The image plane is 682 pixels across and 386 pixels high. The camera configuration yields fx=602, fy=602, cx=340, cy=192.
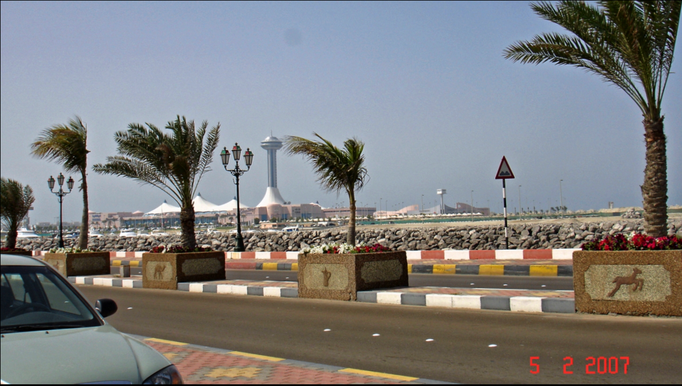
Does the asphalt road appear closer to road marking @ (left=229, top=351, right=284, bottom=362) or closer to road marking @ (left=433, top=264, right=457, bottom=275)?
road marking @ (left=229, top=351, right=284, bottom=362)

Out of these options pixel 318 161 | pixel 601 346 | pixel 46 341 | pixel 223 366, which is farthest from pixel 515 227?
pixel 46 341

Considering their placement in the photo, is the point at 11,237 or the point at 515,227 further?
the point at 11,237

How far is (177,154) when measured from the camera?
771 inches

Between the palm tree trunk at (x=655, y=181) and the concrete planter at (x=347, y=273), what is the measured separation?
4.68m

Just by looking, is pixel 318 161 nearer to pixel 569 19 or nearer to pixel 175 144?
pixel 175 144

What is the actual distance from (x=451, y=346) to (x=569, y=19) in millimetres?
8442

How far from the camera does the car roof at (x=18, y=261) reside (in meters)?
4.65

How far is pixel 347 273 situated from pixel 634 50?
6.99m

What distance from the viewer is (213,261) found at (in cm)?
1584

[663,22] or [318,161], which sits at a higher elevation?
[663,22]

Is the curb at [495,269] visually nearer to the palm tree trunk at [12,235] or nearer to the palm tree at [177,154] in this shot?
the palm tree at [177,154]

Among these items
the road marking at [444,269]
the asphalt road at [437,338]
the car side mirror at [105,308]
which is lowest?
the road marking at [444,269]

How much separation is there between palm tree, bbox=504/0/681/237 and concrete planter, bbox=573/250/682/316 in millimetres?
2902

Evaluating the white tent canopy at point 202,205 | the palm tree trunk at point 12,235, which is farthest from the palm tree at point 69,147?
the white tent canopy at point 202,205
